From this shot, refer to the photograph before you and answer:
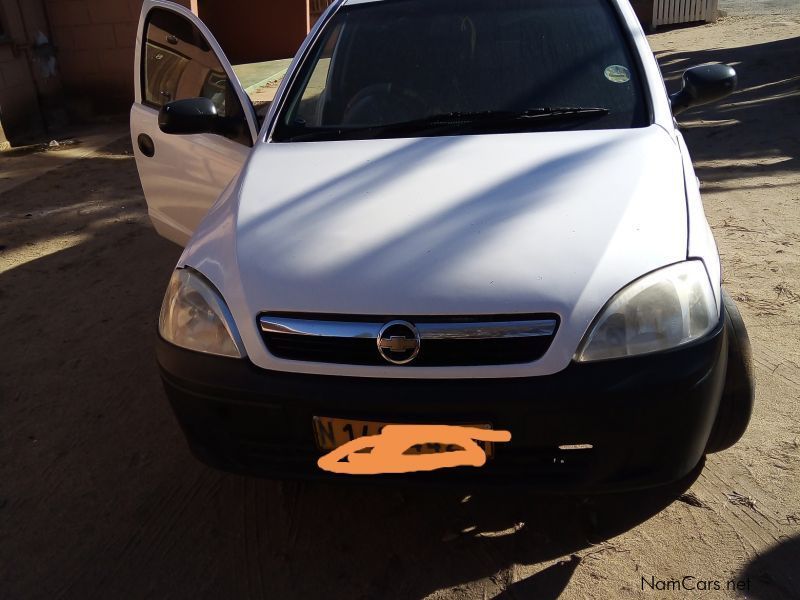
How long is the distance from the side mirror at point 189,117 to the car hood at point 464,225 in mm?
506

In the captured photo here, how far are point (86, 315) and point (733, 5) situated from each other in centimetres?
2088

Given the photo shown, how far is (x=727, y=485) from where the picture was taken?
98.2 inches

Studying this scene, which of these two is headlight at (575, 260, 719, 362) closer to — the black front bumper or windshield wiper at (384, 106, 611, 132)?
the black front bumper

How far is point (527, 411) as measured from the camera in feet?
6.19

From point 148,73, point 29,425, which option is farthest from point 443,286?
point 148,73

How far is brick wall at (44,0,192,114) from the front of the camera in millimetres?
9000

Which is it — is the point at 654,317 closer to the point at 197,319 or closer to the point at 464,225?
the point at 464,225

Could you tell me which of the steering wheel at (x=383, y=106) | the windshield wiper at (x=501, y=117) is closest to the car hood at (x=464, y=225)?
the windshield wiper at (x=501, y=117)

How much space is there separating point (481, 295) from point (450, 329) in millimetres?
118

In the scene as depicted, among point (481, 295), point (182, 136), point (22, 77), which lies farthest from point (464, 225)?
point (22, 77)

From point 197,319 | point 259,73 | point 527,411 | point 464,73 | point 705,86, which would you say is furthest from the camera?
point 259,73

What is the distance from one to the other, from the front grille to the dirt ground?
41 centimetres

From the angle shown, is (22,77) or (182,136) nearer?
(182,136)

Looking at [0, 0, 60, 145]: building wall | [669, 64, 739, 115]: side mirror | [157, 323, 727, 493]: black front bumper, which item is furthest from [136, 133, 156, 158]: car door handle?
[0, 0, 60, 145]: building wall
